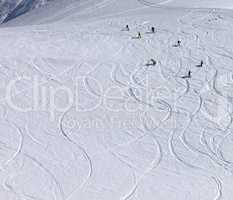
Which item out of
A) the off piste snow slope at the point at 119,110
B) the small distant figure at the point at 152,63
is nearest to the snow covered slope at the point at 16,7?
the off piste snow slope at the point at 119,110

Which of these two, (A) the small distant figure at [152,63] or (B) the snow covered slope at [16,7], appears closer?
(A) the small distant figure at [152,63]

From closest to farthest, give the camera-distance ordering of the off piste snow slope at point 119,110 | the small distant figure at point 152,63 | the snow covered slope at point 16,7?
the off piste snow slope at point 119,110 → the small distant figure at point 152,63 → the snow covered slope at point 16,7

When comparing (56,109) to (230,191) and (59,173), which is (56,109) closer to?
(59,173)

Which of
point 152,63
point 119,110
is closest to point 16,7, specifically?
point 152,63

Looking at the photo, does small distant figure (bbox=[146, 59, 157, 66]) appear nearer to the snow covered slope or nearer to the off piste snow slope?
the off piste snow slope

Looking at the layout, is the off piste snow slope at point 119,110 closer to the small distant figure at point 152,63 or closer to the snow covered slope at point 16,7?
the small distant figure at point 152,63

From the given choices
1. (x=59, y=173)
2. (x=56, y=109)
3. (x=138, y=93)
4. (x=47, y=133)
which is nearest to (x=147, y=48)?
(x=138, y=93)

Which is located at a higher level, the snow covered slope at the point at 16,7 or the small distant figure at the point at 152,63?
the snow covered slope at the point at 16,7

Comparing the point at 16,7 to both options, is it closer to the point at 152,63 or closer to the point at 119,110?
the point at 152,63

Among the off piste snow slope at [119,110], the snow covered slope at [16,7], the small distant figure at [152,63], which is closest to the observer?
the off piste snow slope at [119,110]

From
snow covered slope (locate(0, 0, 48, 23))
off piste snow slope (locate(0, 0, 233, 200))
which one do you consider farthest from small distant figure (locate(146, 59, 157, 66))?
snow covered slope (locate(0, 0, 48, 23))
